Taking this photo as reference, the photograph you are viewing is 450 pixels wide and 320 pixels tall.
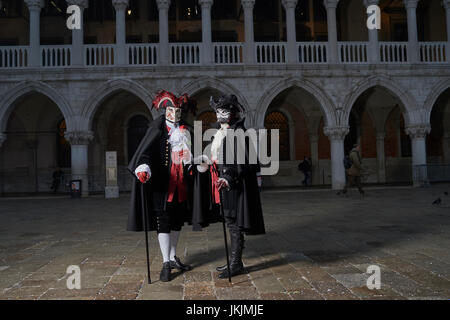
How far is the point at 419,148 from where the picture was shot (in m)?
14.0

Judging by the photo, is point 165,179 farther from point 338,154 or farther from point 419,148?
point 419,148

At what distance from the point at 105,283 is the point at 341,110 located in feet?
40.1

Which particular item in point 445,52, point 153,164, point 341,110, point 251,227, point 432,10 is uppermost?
point 432,10

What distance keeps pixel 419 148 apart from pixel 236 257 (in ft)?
43.8

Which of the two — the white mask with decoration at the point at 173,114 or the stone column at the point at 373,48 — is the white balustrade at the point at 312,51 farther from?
the white mask with decoration at the point at 173,114

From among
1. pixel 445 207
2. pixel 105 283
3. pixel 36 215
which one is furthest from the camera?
pixel 36 215

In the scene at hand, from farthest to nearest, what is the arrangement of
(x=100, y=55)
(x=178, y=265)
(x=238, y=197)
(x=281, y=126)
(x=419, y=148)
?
(x=281, y=126) < (x=419, y=148) < (x=100, y=55) < (x=178, y=265) < (x=238, y=197)

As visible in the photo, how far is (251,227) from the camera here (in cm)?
318

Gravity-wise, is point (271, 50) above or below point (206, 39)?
below

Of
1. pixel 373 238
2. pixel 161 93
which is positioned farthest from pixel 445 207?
pixel 161 93

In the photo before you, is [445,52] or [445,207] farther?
[445,52]

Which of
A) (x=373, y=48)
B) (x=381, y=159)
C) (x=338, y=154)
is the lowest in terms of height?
(x=381, y=159)

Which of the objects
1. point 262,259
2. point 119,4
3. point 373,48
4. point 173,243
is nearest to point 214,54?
point 119,4
